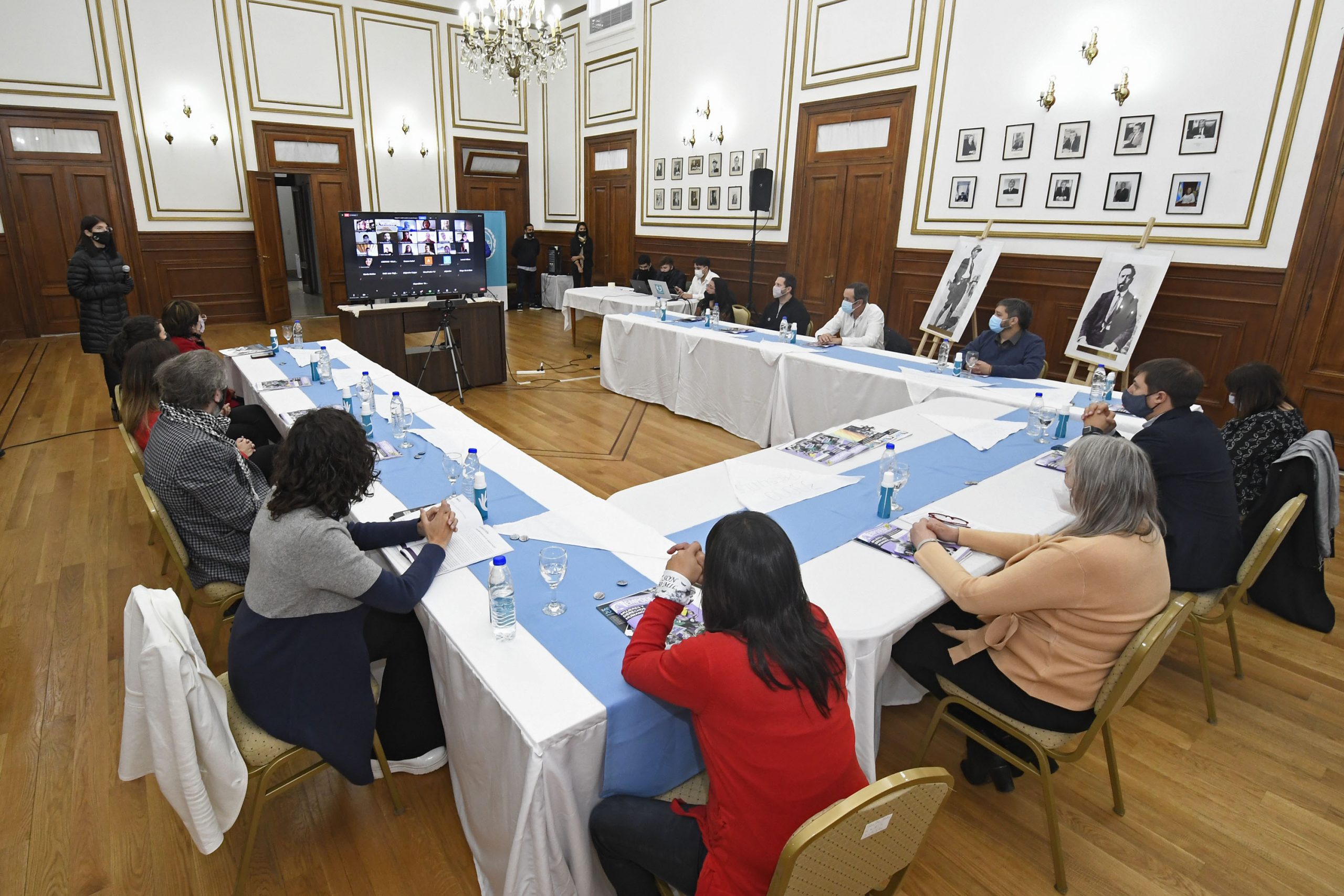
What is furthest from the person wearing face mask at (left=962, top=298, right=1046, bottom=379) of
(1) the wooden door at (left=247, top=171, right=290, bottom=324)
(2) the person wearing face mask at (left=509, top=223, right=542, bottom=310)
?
(1) the wooden door at (left=247, top=171, right=290, bottom=324)

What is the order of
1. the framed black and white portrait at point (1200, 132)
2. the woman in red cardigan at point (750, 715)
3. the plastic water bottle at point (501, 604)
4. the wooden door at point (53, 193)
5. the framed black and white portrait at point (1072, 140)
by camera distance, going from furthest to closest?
the wooden door at point (53, 193), the framed black and white portrait at point (1072, 140), the framed black and white portrait at point (1200, 132), the plastic water bottle at point (501, 604), the woman in red cardigan at point (750, 715)

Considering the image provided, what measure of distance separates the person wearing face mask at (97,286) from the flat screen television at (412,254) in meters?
1.59

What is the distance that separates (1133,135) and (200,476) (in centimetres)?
619

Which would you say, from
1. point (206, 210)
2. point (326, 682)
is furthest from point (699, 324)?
point (206, 210)

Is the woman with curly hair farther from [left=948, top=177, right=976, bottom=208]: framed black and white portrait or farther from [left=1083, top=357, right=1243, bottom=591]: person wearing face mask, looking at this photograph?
[left=948, top=177, right=976, bottom=208]: framed black and white portrait

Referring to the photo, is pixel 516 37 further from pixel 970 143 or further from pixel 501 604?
pixel 501 604

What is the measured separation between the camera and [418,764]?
2076 millimetres

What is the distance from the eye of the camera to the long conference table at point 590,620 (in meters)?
1.40

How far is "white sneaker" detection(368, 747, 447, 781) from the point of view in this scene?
206 cm

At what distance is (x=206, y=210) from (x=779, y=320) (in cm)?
763

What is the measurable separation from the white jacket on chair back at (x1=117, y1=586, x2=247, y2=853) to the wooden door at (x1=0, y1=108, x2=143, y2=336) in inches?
365

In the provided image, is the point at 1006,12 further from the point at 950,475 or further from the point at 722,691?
the point at 722,691

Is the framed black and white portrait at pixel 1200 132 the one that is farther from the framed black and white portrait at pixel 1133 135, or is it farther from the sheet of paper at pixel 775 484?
the sheet of paper at pixel 775 484

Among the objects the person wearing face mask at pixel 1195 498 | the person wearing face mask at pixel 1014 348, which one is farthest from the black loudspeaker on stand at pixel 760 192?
the person wearing face mask at pixel 1195 498
